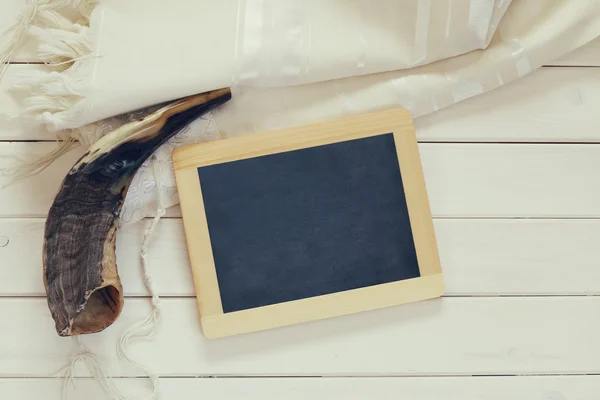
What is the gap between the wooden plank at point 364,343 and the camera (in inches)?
28.5

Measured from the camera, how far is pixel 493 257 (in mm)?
751

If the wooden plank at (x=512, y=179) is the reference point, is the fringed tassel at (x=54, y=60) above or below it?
above

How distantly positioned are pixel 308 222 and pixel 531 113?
0.31 m

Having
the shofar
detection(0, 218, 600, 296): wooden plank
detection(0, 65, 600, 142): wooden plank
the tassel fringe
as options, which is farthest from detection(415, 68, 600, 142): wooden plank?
the tassel fringe

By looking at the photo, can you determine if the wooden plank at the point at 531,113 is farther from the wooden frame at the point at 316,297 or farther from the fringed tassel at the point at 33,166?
the fringed tassel at the point at 33,166

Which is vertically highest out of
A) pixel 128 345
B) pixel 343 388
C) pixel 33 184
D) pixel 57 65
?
pixel 57 65

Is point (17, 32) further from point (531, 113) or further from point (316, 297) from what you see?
point (531, 113)

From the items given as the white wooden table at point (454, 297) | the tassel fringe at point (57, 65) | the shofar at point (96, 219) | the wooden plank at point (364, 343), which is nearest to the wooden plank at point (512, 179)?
the white wooden table at point (454, 297)

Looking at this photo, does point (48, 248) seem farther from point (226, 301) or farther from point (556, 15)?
point (556, 15)

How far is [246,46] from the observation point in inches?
26.7

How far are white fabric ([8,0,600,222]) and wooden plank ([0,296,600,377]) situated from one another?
0.16 meters

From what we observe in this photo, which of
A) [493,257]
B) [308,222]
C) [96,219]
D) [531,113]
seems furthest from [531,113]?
[96,219]

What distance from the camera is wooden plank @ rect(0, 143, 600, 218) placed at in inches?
29.5

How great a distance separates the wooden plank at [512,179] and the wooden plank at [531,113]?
1 cm
